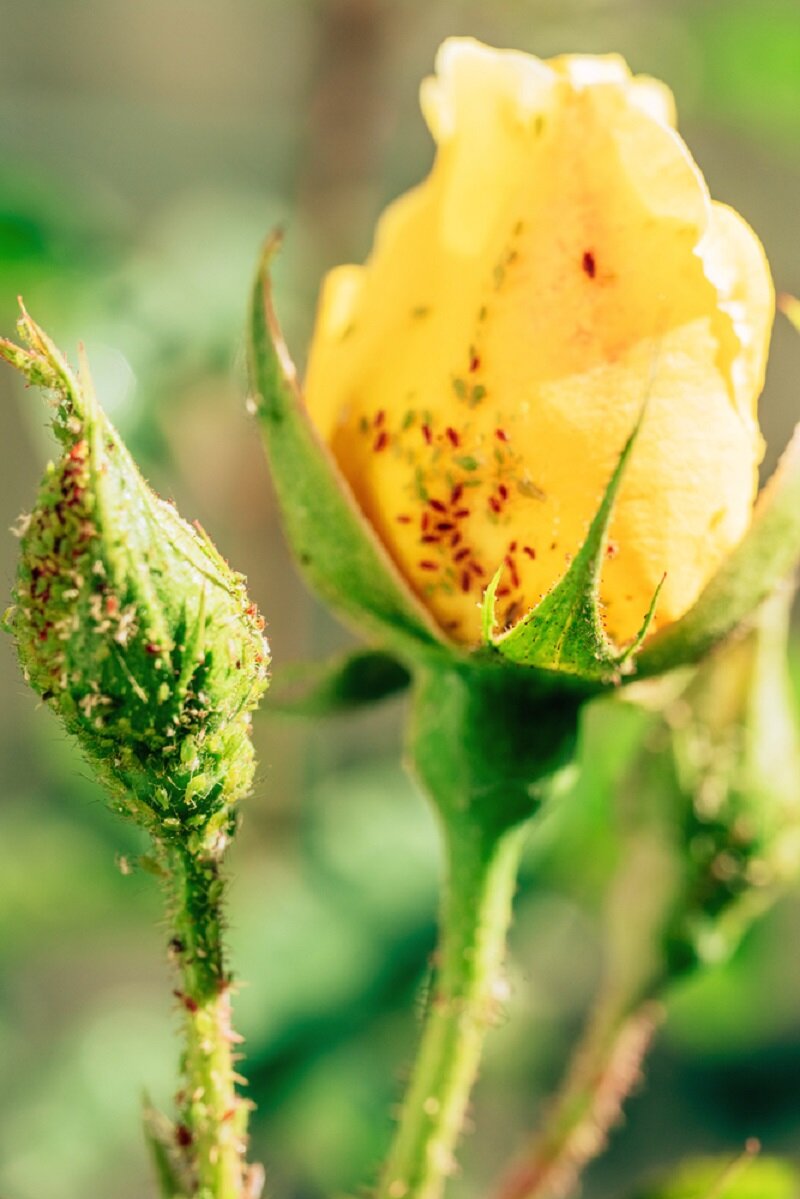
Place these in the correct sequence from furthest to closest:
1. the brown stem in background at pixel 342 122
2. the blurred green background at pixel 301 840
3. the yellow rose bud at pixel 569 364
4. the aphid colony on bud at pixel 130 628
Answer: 1. the brown stem in background at pixel 342 122
2. the blurred green background at pixel 301 840
3. the yellow rose bud at pixel 569 364
4. the aphid colony on bud at pixel 130 628

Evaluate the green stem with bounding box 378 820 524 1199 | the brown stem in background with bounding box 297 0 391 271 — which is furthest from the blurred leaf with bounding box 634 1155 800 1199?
the brown stem in background with bounding box 297 0 391 271

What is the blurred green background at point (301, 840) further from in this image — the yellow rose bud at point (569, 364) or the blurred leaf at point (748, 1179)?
the yellow rose bud at point (569, 364)

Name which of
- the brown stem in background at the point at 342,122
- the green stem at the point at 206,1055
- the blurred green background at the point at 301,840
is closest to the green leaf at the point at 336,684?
the green stem at the point at 206,1055

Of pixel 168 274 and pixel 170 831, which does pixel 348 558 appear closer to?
pixel 170 831

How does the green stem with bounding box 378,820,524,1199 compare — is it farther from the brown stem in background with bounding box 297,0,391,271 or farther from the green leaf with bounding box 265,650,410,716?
the brown stem in background with bounding box 297,0,391,271

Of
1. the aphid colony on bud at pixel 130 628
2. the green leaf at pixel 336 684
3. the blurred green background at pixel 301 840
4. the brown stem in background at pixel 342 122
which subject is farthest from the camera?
the brown stem in background at pixel 342 122

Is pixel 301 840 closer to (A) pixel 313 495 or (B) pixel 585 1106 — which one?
(B) pixel 585 1106

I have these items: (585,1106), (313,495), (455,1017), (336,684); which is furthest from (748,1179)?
(313,495)

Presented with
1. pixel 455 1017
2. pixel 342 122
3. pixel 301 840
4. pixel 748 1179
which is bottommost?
pixel 301 840
